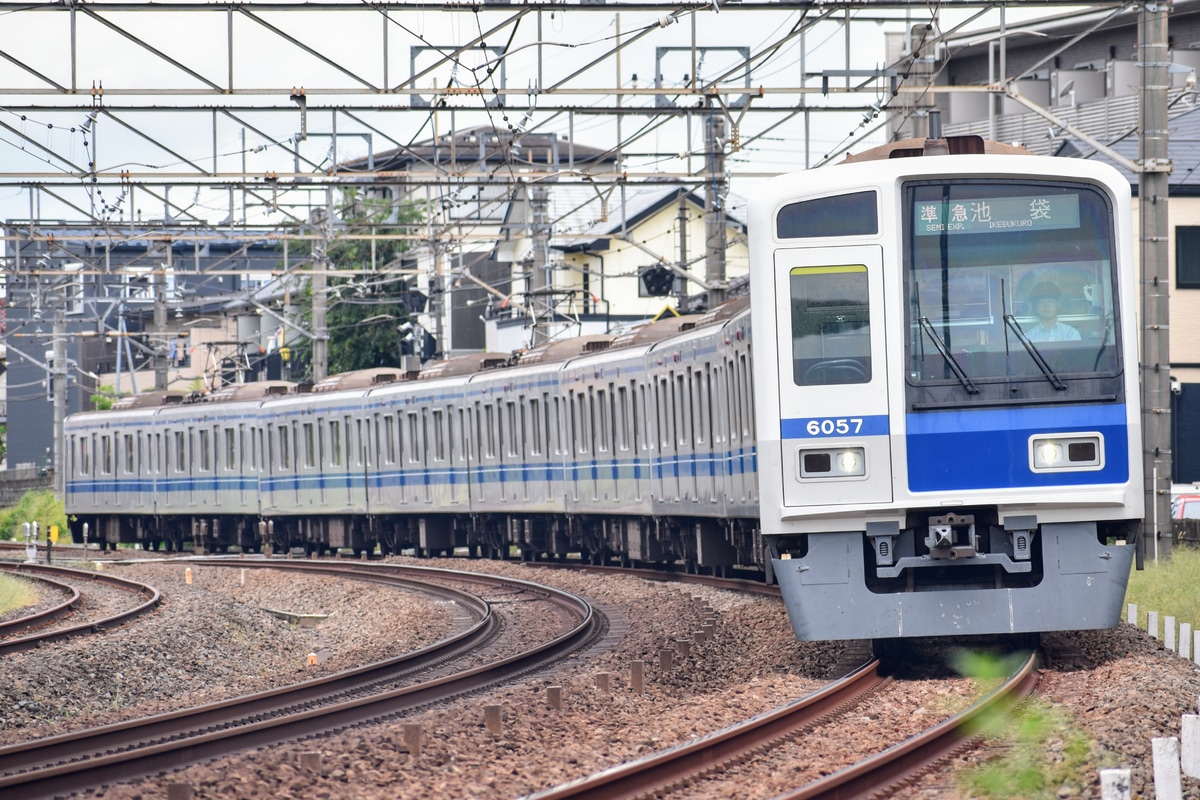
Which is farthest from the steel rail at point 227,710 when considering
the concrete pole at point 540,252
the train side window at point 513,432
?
the concrete pole at point 540,252

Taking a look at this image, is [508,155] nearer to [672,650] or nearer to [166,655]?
[166,655]

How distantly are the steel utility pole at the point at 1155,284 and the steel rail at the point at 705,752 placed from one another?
6256 millimetres

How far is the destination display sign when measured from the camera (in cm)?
989

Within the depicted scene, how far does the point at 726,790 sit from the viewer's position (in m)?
7.29

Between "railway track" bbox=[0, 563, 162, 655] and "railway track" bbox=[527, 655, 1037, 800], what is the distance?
8.55 m

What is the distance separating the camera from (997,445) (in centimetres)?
978

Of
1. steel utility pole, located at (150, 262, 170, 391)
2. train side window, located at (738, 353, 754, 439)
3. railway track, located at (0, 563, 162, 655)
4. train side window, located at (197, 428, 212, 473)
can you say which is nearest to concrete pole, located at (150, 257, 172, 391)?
steel utility pole, located at (150, 262, 170, 391)

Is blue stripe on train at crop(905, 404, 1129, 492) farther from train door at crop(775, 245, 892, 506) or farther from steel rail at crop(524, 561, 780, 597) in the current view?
steel rail at crop(524, 561, 780, 597)

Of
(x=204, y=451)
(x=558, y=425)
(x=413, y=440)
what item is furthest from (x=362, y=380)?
(x=558, y=425)

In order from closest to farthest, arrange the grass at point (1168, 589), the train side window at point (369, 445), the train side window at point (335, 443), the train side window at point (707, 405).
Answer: the grass at point (1168, 589)
the train side window at point (707, 405)
the train side window at point (369, 445)
the train side window at point (335, 443)

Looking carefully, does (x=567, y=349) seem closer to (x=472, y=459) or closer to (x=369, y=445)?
(x=472, y=459)

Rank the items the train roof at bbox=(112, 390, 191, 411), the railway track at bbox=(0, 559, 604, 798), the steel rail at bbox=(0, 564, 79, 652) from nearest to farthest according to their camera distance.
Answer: the railway track at bbox=(0, 559, 604, 798) → the steel rail at bbox=(0, 564, 79, 652) → the train roof at bbox=(112, 390, 191, 411)

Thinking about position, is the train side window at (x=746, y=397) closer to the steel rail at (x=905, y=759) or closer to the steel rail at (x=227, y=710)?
the steel rail at (x=227, y=710)

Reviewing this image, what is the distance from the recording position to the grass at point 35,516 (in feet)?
151
